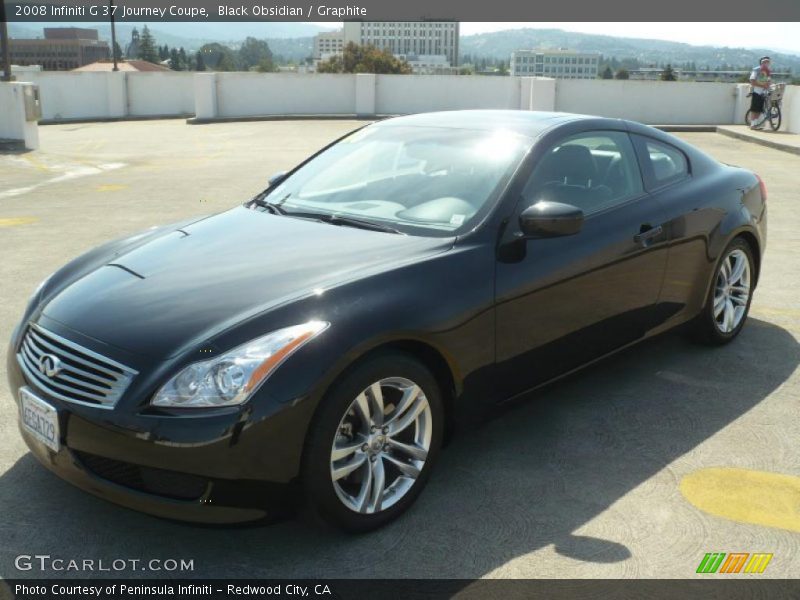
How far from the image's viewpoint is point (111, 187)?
1274 centimetres

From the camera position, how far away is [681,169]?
5.14 metres

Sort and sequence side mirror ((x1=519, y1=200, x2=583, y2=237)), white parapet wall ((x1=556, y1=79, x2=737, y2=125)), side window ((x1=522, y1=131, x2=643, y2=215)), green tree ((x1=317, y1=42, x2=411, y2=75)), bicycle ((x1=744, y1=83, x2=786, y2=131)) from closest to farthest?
side mirror ((x1=519, y1=200, x2=583, y2=237)) < side window ((x1=522, y1=131, x2=643, y2=215)) < bicycle ((x1=744, y1=83, x2=786, y2=131)) < white parapet wall ((x1=556, y1=79, x2=737, y2=125)) < green tree ((x1=317, y1=42, x2=411, y2=75))

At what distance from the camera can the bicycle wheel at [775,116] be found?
2217 cm

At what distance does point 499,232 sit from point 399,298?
711mm

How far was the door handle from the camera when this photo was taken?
453 centimetres

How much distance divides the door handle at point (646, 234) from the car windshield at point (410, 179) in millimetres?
805

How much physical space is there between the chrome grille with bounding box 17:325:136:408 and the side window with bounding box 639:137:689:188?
3.10 m

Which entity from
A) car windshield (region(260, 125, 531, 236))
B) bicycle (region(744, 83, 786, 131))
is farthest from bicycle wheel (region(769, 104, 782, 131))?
car windshield (region(260, 125, 531, 236))

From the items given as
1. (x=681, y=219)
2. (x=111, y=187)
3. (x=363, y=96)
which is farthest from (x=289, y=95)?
(x=681, y=219)

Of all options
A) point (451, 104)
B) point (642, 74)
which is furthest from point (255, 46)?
point (451, 104)

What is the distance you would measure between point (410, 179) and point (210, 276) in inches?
49.3

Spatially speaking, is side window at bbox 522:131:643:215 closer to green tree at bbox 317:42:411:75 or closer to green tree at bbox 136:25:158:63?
green tree at bbox 317:42:411:75

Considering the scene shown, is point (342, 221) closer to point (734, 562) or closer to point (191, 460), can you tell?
point (191, 460)

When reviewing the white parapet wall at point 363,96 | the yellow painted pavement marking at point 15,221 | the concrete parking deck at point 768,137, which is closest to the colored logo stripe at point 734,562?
the yellow painted pavement marking at point 15,221
